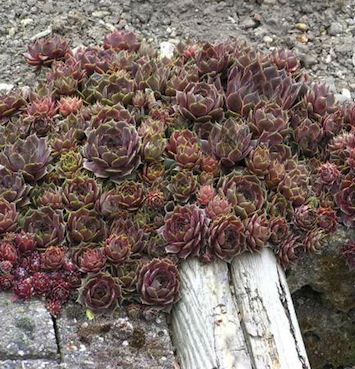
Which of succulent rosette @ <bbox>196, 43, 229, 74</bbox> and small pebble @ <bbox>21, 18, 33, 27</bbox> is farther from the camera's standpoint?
small pebble @ <bbox>21, 18, 33, 27</bbox>

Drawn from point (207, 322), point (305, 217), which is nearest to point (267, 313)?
point (207, 322)

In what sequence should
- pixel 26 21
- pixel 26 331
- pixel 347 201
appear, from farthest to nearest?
pixel 26 21 < pixel 347 201 < pixel 26 331

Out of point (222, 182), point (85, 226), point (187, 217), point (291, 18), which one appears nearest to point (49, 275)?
point (85, 226)

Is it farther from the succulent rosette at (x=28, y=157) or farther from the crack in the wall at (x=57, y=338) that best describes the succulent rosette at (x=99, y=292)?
the succulent rosette at (x=28, y=157)

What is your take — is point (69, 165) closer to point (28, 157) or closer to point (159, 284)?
point (28, 157)

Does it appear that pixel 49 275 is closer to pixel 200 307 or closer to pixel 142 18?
pixel 200 307

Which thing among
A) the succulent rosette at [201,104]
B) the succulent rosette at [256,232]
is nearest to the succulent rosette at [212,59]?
the succulent rosette at [201,104]

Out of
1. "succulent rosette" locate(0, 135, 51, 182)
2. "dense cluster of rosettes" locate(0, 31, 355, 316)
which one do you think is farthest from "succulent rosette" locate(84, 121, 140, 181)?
"succulent rosette" locate(0, 135, 51, 182)

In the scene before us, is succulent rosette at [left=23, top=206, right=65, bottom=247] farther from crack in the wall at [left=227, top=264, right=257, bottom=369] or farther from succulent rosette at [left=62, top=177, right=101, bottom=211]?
crack in the wall at [left=227, top=264, right=257, bottom=369]
